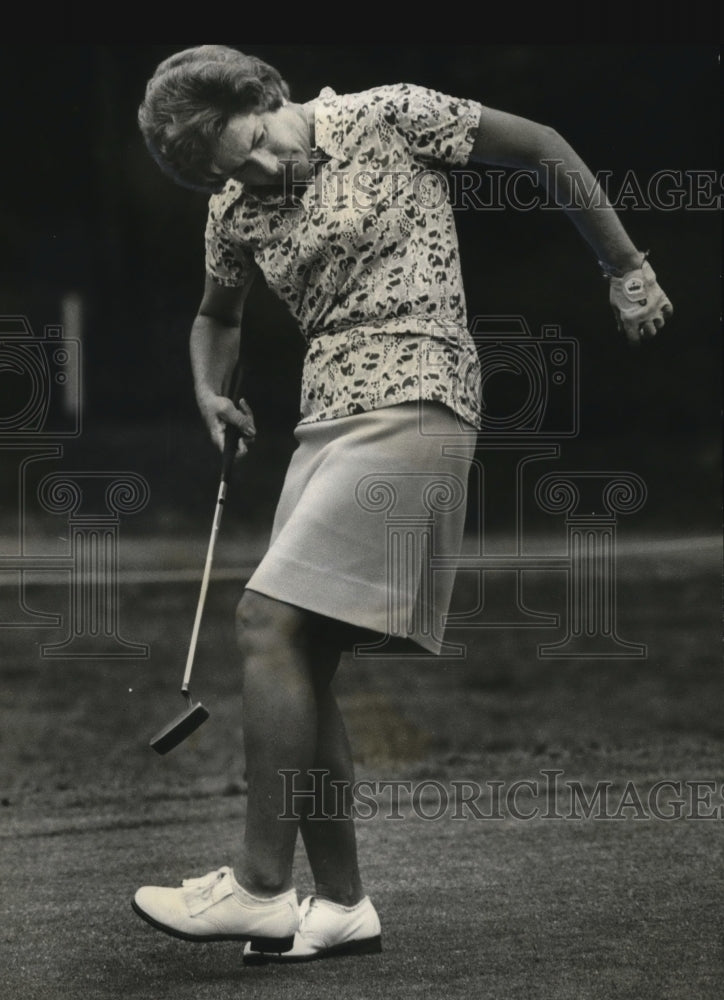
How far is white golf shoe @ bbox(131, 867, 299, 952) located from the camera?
2.21 metres

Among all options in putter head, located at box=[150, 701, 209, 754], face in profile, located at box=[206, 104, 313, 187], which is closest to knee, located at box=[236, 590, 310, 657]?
putter head, located at box=[150, 701, 209, 754]

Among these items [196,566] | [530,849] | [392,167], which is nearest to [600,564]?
[530,849]

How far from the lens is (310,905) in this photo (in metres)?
2.38

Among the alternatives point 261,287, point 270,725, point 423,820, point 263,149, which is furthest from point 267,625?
point 423,820

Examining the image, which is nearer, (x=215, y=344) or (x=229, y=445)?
(x=229, y=445)

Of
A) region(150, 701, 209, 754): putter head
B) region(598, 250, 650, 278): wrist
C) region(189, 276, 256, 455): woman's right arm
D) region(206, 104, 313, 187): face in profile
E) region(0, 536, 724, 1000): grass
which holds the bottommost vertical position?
region(0, 536, 724, 1000): grass

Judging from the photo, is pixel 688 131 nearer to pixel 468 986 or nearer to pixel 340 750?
pixel 340 750

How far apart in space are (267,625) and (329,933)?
481 millimetres

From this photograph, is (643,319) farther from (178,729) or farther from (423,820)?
(423,820)

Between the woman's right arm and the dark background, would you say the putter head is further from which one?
the dark background

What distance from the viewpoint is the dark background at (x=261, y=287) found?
279 cm

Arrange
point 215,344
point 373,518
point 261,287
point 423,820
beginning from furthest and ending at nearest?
point 423,820
point 261,287
point 215,344
point 373,518

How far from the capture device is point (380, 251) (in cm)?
224

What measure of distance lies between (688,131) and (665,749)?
5.32 feet
